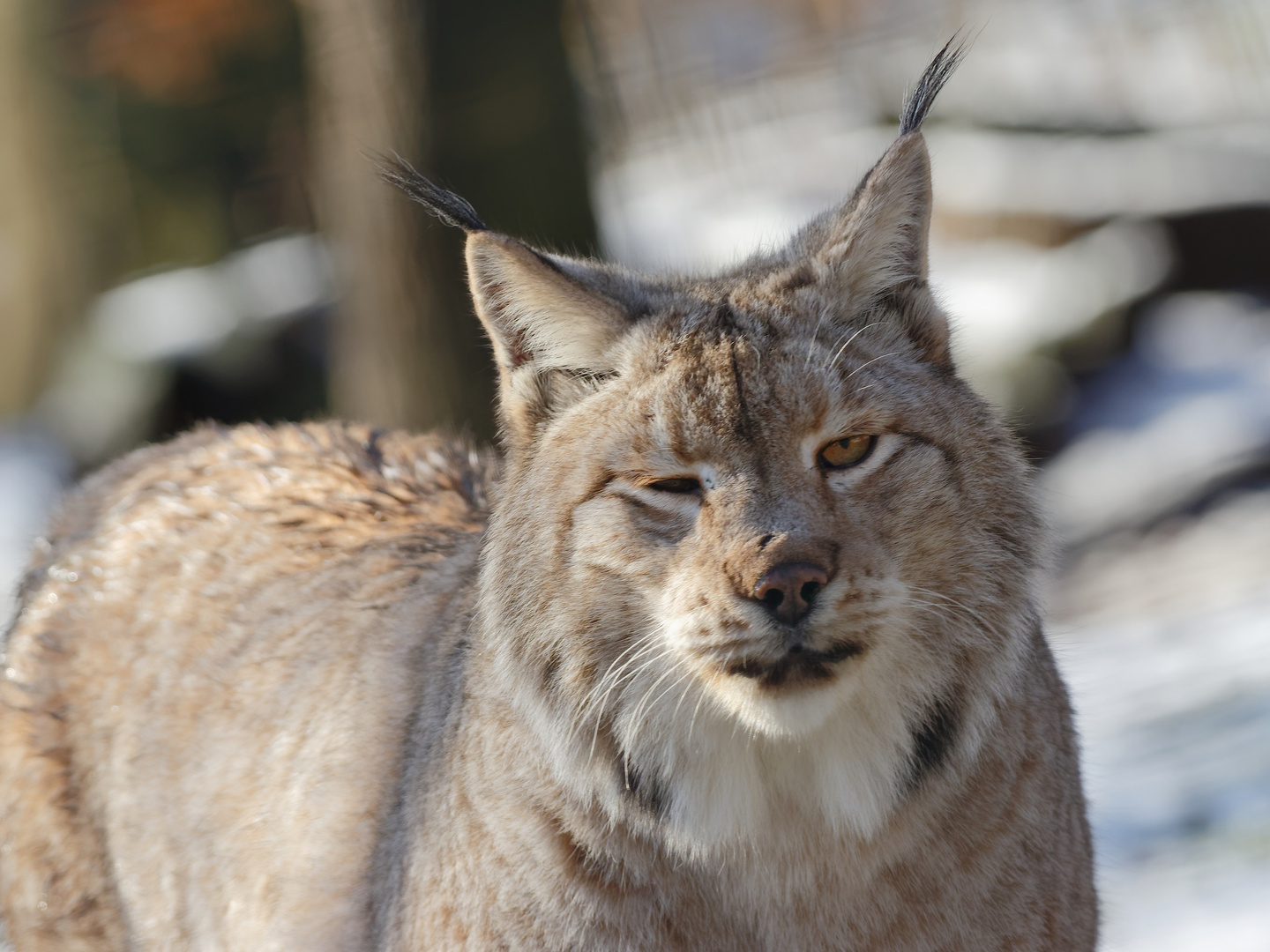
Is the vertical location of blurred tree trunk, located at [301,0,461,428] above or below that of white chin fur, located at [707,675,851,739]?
above

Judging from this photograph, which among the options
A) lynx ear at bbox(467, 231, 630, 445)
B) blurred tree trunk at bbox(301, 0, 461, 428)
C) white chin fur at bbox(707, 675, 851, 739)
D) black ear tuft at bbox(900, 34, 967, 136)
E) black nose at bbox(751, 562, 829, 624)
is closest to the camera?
black nose at bbox(751, 562, 829, 624)

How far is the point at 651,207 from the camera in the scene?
42.1 ft

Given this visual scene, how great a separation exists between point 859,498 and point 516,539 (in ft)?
2.77

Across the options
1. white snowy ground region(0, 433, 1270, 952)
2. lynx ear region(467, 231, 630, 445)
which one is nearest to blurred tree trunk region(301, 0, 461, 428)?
white snowy ground region(0, 433, 1270, 952)

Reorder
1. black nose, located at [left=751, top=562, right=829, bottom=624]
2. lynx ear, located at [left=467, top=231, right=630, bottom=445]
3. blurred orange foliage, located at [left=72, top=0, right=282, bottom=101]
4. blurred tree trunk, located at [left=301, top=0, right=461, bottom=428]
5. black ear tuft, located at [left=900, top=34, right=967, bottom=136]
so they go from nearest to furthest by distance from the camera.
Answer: black nose, located at [left=751, top=562, right=829, bottom=624], lynx ear, located at [left=467, top=231, right=630, bottom=445], black ear tuft, located at [left=900, top=34, right=967, bottom=136], blurred tree trunk, located at [left=301, top=0, right=461, bottom=428], blurred orange foliage, located at [left=72, top=0, right=282, bottom=101]

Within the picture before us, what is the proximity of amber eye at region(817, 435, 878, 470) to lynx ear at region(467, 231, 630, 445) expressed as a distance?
0.58 m

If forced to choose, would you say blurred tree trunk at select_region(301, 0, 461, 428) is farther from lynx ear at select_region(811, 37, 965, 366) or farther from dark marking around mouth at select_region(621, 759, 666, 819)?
dark marking around mouth at select_region(621, 759, 666, 819)

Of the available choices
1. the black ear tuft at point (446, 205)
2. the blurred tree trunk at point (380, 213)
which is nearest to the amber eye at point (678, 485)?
the black ear tuft at point (446, 205)

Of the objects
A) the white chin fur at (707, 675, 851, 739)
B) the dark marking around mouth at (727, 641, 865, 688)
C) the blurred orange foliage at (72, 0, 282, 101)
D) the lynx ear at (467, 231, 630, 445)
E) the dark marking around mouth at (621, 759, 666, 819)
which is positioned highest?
the blurred orange foliage at (72, 0, 282, 101)

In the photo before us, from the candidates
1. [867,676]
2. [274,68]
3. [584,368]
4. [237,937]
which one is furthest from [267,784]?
[274,68]

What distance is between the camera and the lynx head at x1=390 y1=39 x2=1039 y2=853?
2871 mm

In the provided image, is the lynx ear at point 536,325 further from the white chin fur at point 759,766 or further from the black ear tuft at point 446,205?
the white chin fur at point 759,766

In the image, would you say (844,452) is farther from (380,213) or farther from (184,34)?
(184,34)

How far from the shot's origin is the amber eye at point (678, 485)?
3033mm
